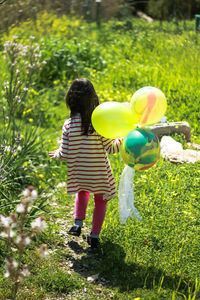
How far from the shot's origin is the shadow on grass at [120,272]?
9.34 feet

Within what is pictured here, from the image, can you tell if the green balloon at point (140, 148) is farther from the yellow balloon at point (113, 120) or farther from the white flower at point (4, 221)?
the white flower at point (4, 221)

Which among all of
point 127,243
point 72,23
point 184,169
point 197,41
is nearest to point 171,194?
point 184,169

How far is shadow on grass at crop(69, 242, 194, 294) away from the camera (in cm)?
285

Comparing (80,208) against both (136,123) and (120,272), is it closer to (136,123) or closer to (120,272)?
(120,272)

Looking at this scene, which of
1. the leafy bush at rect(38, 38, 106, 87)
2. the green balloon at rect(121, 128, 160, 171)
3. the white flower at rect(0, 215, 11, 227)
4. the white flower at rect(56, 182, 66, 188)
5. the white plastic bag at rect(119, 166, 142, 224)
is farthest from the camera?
the leafy bush at rect(38, 38, 106, 87)

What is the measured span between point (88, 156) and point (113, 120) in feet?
1.49

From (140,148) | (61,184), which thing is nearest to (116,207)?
(61,184)

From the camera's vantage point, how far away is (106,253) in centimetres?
328

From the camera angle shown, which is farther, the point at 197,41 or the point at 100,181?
the point at 197,41

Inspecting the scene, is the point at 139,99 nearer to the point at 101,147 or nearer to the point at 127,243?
the point at 101,147

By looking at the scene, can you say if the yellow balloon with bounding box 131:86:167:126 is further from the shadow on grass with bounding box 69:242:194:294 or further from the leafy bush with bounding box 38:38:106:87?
the leafy bush with bounding box 38:38:106:87

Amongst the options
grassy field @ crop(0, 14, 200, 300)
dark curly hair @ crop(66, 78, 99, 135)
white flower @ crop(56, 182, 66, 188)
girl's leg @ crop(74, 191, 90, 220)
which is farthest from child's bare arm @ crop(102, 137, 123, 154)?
white flower @ crop(56, 182, 66, 188)

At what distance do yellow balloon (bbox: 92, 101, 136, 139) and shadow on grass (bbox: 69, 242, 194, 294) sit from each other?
959 millimetres

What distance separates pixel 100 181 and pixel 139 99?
28.9 inches
